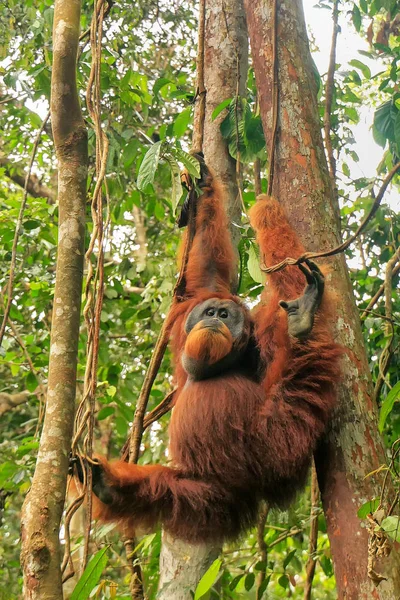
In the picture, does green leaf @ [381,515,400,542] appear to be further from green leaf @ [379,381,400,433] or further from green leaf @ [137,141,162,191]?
green leaf @ [137,141,162,191]

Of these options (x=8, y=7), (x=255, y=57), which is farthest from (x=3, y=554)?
(x=255, y=57)

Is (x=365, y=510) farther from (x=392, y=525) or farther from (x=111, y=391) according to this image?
(x=111, y=391)

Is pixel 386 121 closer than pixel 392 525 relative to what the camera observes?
No

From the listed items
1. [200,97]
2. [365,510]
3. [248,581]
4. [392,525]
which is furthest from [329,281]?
[248,581]

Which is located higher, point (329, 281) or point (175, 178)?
point (175, 178)

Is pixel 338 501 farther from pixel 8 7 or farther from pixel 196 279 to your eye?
pixel 8 7

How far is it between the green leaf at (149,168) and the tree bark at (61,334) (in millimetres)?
303

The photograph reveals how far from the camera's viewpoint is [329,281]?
2613 millimetres

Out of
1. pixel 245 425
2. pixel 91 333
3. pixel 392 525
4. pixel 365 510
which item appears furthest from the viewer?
pixel 245 425

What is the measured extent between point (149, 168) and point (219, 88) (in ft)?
3.08

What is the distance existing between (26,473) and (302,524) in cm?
169

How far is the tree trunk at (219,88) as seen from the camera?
3080mm

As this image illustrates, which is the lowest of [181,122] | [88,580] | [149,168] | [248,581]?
[248,581]

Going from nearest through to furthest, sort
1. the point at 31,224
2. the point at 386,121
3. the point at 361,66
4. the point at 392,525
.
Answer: the point at 392,525
the point at 386,121
the point at 361,66
the point at 31,224
